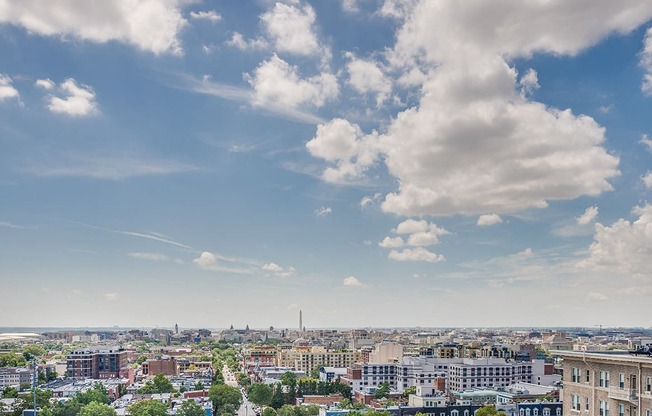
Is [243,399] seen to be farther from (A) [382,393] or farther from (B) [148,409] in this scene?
(B) [148,409]

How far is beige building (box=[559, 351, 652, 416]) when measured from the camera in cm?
2699

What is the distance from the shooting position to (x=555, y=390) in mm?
82188

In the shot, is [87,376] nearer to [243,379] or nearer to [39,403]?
[243,379]

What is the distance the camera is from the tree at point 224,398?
83.6m

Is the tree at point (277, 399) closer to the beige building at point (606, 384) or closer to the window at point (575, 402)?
Result: the beige building at point (606, 384)

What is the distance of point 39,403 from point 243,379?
4869 centimetres

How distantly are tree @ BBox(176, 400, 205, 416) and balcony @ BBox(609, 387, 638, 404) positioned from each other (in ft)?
179

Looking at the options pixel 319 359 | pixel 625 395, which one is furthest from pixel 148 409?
pixel 319 359

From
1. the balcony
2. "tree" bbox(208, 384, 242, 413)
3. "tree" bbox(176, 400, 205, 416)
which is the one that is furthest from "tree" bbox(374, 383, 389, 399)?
the balcony

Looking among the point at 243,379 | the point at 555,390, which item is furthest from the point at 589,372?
the point at 243,379

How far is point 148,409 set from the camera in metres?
71.4

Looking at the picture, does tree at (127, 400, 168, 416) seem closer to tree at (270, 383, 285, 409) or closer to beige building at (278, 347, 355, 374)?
tree at (270, 383, 285, 409)

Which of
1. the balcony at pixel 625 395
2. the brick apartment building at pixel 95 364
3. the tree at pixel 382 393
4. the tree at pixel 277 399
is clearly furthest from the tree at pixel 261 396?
the balcony at pixel 625 395

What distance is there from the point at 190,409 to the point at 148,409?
4.79 metres
